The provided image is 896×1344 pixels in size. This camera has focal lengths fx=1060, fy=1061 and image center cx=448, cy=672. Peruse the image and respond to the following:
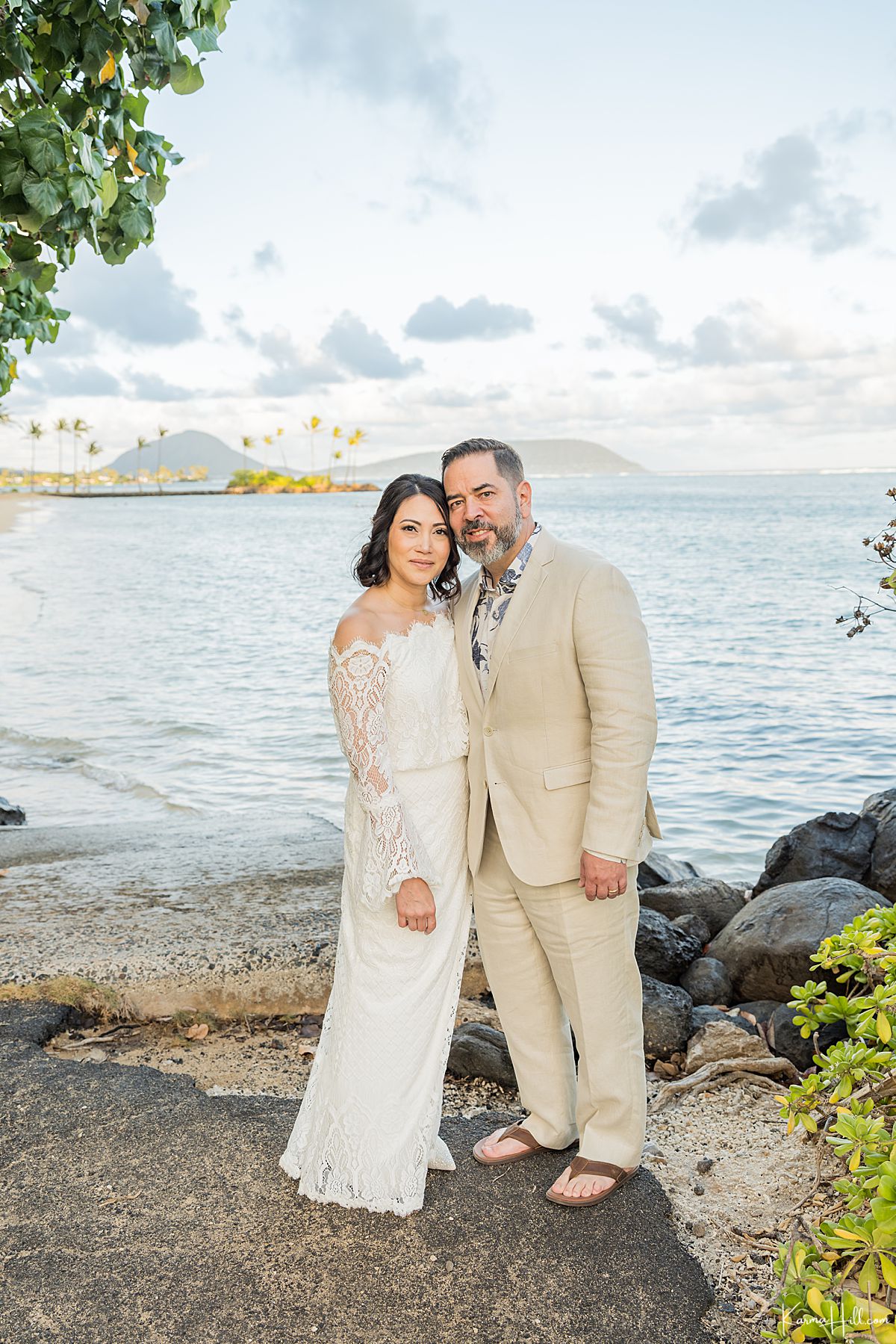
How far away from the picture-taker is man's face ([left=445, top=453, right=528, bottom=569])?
11.2 ft

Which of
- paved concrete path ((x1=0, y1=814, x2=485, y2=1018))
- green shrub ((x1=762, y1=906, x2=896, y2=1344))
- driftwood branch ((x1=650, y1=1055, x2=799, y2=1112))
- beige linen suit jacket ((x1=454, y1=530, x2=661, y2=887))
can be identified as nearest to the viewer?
green shrub ((x1=762, y1=906, x2=896, y2=1344))

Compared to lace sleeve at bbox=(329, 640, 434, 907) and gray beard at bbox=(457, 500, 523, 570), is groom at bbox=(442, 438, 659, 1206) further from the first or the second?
lace sleeve at bbox=(329, 640, 434, 907)

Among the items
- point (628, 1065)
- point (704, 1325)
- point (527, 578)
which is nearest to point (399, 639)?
point (527, 578)

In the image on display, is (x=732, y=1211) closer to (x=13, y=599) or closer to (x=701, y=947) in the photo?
(x=701, y=947)

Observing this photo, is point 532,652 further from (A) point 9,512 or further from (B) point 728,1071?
(A) point 9,512

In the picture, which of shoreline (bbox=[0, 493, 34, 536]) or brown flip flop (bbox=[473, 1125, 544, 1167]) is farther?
shoreline (bbox=[0, 493, 34, 536])

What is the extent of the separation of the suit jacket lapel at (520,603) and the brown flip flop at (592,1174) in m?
1.51

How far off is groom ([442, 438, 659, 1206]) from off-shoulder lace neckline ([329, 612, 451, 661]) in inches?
3.6

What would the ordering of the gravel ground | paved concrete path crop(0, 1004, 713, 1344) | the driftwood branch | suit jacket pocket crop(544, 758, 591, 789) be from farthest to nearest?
the driftwood branch
suit jacket pocket crop(544, 758, 591, 789)
the gravel ground
paved concrete path crop(0, 1004, 713, 1344)

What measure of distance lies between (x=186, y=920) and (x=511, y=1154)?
234cm

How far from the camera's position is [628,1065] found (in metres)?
3.40

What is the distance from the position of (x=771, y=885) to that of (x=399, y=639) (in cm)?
409

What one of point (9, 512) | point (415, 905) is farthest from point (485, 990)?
point (9, 512)

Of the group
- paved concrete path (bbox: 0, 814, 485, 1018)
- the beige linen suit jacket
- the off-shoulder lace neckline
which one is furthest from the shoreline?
the beige linen suit jacket
